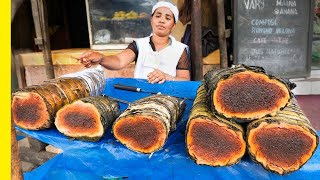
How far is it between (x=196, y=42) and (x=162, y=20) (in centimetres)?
56

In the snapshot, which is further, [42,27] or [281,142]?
[42,27]

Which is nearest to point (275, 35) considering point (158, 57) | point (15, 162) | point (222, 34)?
point (222, 34)

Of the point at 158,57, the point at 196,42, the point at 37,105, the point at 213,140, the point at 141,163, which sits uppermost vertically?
the point at 196,42

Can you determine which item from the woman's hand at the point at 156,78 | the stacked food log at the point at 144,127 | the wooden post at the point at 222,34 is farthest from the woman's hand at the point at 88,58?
the wooden post at the point at 222,34

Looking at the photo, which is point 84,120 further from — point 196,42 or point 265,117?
point 196,42

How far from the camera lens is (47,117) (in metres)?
1.50

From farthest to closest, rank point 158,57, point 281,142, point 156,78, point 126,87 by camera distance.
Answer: point 158,57 < point 156,78 < point 126,87 < point 281,142

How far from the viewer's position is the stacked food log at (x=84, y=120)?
1.41 metres

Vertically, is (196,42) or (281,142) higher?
(196,42)

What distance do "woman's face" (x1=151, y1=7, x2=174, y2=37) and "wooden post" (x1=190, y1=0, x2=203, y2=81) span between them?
33cm

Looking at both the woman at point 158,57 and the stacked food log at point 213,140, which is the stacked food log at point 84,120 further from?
the woman at point 158,57

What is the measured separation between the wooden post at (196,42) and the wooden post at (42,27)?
2079 mm

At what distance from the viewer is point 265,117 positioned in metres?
1.13

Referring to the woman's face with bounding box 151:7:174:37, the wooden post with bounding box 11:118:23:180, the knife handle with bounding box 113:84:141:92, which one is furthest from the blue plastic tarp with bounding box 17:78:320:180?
the woman's face with bounding box 151:7:174:37
